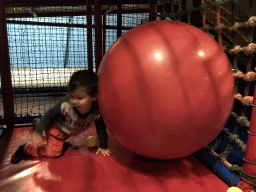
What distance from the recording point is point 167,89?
0.76 metres

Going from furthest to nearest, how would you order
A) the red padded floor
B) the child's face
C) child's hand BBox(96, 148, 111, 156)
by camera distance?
child's hand BBox(96, 148, 111, 156) < the child's face < the red padded floor

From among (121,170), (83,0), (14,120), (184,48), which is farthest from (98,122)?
(83,0)

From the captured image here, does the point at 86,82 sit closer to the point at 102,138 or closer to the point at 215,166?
the point at 102,138

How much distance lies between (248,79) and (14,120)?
160cm

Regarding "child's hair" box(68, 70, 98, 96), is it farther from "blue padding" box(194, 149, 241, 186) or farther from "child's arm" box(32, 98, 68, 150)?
"blue padding" box(194, 149, 241, 186)

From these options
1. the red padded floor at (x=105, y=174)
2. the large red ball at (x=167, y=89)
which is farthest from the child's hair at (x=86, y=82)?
the red padded floor at (x=105, y=174)

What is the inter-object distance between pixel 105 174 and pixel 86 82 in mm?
454

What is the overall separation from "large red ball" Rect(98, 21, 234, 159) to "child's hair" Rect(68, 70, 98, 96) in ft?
0.41

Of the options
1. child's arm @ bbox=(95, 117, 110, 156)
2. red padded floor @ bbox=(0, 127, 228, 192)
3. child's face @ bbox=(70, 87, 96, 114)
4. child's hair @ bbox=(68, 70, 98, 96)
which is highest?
child's hair @ bbox=(68, 70, 98, 96)

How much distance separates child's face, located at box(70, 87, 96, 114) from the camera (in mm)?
1021

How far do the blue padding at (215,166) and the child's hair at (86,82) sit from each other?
2.23ft

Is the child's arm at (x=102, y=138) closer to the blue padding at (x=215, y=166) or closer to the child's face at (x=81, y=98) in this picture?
the child's face at (x=81, y=98)

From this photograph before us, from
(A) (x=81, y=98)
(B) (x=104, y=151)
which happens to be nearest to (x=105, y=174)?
(B) (x=104, y=151)

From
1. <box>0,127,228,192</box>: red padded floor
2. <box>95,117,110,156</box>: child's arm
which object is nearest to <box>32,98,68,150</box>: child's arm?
<box>0,127,228,192</box>: red padded floor
